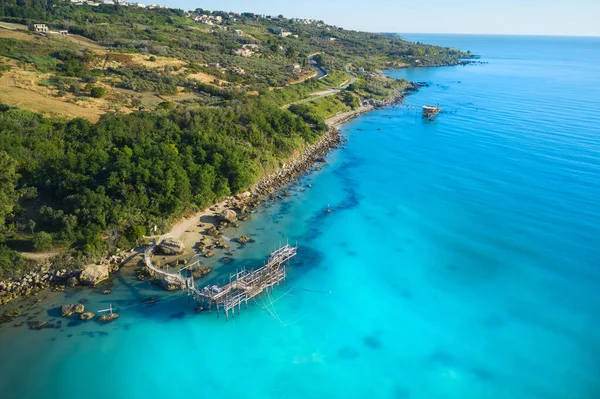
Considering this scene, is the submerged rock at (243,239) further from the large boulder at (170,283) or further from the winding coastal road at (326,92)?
the winding coastal road at (326,92)

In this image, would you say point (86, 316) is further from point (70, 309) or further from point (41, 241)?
point (41, 241)

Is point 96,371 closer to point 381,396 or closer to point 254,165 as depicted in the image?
point 381,396

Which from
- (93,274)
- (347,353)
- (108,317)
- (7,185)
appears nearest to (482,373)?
(347,353)

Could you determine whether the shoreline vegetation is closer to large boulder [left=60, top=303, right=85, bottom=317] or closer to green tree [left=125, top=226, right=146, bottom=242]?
green tree [left=125, top=226, right=146, bottom=242]

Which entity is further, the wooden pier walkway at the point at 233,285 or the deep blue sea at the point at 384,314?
the wooden pier walkway at the point at 233,285

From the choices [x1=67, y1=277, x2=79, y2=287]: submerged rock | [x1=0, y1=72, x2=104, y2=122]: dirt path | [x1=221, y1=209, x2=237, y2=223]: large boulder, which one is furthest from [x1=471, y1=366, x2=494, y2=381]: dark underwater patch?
[x1=0, y1=72, x2=104, y2=122]: dirt path

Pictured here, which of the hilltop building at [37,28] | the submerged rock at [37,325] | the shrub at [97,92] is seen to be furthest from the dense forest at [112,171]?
the hilltop building at [37,28]
